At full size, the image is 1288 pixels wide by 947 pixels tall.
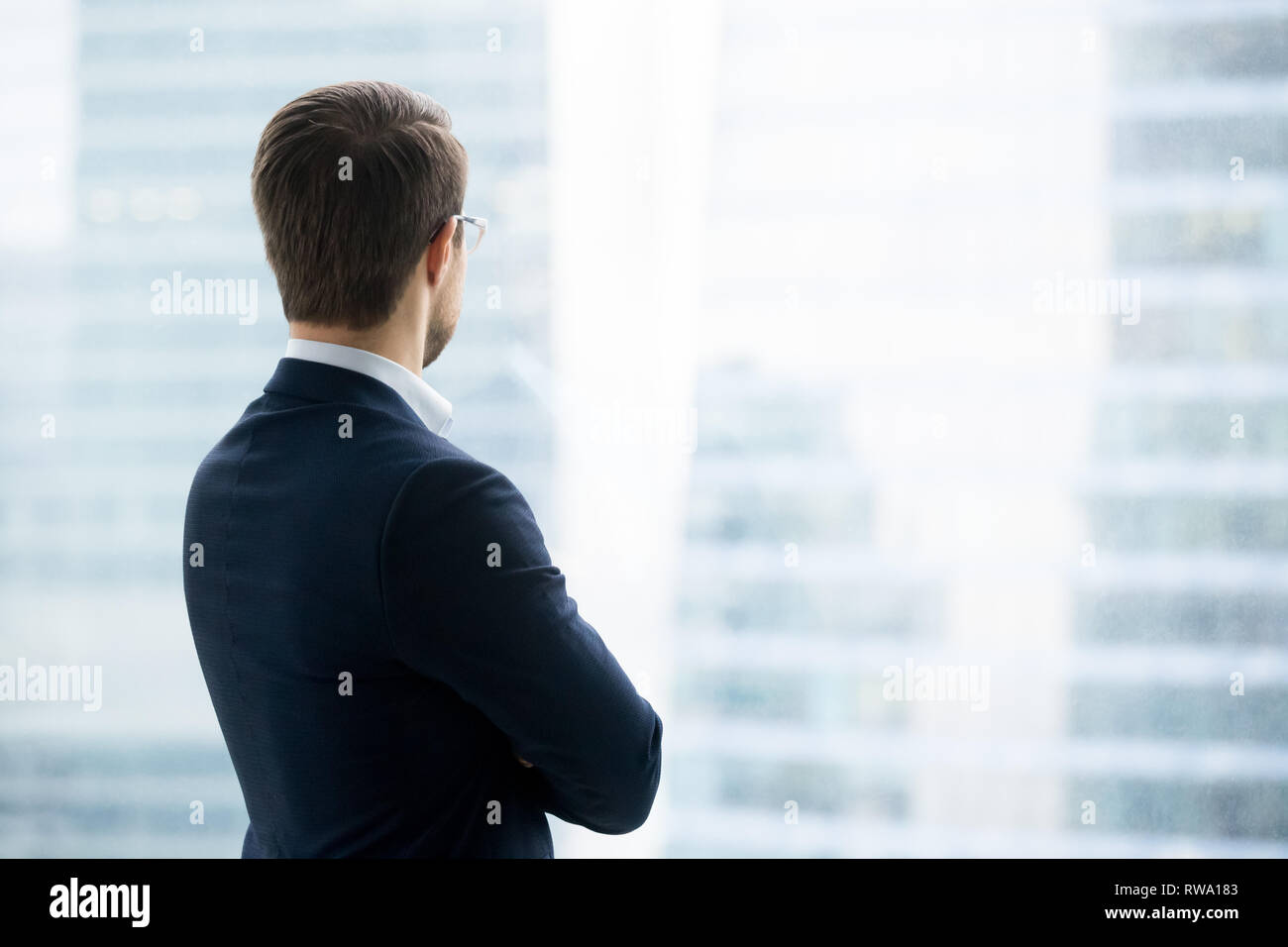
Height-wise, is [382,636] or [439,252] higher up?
[439,252]

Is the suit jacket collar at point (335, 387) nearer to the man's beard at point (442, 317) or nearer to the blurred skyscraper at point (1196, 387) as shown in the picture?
the man's beard at point (442, 317)

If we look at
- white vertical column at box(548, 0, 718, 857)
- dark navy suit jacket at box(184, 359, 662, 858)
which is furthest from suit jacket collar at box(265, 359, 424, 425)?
white vertical column at box(548, 0, 718, 857)

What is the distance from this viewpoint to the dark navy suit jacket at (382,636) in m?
0.77

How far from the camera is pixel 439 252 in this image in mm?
891

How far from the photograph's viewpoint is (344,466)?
780mm

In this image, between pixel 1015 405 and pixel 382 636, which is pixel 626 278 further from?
pixel 382 636

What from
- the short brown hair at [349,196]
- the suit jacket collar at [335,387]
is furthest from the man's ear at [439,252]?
the suit jacket collar at [335,387]

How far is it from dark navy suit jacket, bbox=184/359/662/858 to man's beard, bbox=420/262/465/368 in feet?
0.37

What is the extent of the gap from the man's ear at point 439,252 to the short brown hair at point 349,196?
0.02m

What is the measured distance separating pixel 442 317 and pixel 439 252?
0.07 meters

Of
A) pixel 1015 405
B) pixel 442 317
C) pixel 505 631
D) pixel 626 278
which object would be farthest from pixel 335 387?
pixel 1015 405
